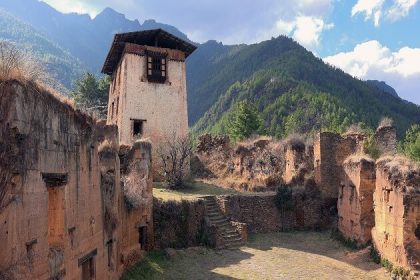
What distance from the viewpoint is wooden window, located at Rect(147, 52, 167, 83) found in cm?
2758

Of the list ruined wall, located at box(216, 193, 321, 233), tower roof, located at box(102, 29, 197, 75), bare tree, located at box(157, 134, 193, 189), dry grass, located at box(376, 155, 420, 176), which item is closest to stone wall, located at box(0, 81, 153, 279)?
ruined wall, located at box(216, 193, 321, 233)

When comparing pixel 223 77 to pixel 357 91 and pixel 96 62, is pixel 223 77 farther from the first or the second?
pixel 96 62

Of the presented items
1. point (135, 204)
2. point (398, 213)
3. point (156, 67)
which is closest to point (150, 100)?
point (156, 67)

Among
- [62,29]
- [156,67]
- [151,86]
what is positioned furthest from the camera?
[62,29]

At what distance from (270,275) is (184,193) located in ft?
28.0

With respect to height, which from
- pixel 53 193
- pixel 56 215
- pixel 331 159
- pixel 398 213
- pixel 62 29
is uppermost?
pixel 62 29

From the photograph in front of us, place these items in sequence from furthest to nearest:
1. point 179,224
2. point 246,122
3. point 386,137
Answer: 1. point 246,122
2. point 386,137
3. point 179,224

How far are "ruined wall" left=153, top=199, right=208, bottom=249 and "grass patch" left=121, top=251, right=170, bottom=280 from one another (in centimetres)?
101

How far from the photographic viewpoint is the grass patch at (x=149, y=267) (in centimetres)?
1446

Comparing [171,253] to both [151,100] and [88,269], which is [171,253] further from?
[151,100]

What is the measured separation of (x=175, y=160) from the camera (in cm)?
2483

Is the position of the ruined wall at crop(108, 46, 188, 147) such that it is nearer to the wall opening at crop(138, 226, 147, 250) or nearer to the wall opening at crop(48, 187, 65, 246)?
the wall opening at crop(138, 226, 147, 250)

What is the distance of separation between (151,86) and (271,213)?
11.1 m

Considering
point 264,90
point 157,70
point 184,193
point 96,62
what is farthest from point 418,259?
point 96,62
